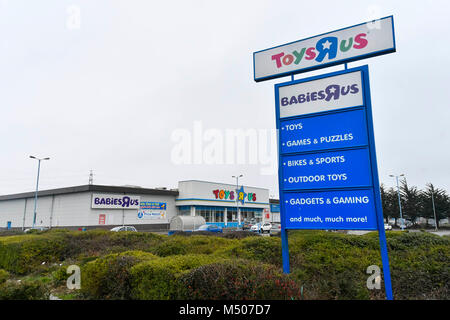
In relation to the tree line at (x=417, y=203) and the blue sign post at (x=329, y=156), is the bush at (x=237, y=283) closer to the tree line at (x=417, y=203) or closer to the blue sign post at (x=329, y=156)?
the blue sign post at (x=329, y=156)

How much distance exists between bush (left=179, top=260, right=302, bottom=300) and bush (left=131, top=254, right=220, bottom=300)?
0.28 metres

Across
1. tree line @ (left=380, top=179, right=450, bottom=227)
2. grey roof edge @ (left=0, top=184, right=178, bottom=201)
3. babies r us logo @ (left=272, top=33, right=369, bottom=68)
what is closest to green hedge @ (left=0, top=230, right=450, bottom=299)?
babies r us logo @ (left=272, top=33, right=369, bottom=68)

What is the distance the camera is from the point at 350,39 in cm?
650

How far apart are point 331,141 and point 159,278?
434cm

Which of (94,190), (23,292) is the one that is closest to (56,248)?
(23,292)

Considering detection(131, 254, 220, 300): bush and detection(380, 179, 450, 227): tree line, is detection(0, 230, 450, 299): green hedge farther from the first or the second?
detection(380, 179, 450, 227): tree line

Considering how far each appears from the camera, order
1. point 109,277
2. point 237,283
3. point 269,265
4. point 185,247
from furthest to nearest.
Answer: point 185,247, point 109,277, point 269,265, point 237,283

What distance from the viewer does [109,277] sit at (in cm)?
614

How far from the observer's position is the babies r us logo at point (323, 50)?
6425 millimetres

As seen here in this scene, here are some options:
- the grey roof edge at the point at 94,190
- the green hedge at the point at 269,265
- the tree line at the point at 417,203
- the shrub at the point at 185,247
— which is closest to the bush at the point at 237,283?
the green hedge at the point at 269,265

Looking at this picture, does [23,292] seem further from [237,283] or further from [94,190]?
[94,190]
